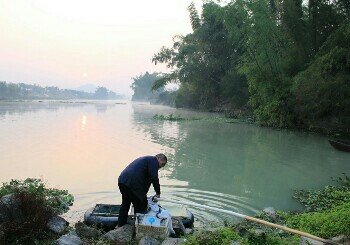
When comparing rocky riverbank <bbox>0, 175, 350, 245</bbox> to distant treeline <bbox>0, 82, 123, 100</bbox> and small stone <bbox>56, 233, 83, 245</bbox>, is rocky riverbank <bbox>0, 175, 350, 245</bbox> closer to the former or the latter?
small stone <bbox>56, 233, 83, 245</bbox>

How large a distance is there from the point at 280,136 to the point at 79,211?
19417mm

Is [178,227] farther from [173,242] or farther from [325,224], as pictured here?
[325,224]

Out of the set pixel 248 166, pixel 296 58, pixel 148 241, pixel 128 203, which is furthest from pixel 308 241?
pixel 296 58

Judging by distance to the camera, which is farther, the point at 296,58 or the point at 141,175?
the point at 296,58

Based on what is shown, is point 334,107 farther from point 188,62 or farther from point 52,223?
point 188,62

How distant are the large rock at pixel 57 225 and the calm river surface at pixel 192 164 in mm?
1391

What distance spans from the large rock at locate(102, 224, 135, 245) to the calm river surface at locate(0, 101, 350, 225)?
211 cm

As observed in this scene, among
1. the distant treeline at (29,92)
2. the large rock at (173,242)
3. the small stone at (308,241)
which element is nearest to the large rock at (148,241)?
the large rock at (173,242)

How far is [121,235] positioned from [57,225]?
1300mm

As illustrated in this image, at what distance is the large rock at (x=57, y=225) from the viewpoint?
21.5ft

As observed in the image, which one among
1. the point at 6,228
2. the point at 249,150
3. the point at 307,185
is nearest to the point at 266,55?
the point at 249,150

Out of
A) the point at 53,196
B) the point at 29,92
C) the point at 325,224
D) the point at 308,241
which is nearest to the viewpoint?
the point at 308,241

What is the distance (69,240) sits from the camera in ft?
19.6

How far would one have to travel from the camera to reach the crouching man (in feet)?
22.0
